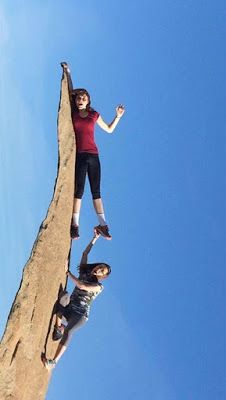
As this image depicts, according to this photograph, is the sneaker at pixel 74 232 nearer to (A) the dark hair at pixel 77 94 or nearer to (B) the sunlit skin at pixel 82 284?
(B) the sunlit skin at pixel 82 284

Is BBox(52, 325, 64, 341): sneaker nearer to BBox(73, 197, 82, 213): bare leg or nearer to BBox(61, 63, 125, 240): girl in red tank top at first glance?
BBox(61, 63, 125, 240): girl in red tank top

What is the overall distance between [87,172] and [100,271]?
1966mm

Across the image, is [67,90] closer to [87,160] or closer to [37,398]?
[87,160]

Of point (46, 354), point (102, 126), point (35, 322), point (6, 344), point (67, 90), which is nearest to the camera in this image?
point (6, 344)

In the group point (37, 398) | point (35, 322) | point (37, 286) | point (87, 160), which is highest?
point (87, 160)

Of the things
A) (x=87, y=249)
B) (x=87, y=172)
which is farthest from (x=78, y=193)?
(x=87, y=249)

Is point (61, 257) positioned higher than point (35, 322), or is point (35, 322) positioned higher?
point (61, 257)

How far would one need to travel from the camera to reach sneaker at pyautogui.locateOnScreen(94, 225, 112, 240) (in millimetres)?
11234

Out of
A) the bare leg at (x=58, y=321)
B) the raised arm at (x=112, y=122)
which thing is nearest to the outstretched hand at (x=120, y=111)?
the raised arm at (x=112, y=122)

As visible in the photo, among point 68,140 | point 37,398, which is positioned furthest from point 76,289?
point 68,140

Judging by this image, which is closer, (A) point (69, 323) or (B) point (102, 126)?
(A) point (69, 323)

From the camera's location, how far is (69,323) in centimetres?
1033

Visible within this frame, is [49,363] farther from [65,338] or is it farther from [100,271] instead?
[100,271]

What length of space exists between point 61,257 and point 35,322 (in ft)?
4.65
